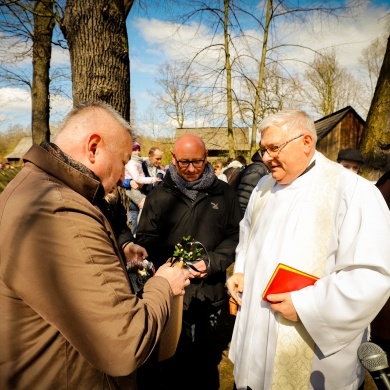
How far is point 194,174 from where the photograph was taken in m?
2.79

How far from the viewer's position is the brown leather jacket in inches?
38.7

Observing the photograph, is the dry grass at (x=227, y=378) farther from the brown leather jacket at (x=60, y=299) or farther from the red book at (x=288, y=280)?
the brown leather jacket at (x=60, y=299)

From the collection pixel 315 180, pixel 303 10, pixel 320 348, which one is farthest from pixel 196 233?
pixel 303 10

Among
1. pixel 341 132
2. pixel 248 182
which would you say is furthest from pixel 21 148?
pixel 248 182

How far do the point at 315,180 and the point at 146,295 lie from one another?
1294mm

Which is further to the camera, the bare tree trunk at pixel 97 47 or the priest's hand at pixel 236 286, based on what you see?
the bare tree trunk at pixel 97 47

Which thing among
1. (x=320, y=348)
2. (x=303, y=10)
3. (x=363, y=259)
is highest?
(x=303, y=10)

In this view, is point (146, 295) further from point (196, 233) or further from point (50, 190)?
point (196, 233)

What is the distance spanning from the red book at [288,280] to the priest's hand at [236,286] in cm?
54

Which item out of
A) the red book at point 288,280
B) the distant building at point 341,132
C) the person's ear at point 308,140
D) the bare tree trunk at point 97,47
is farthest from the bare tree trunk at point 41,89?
the distant building at point 341,132

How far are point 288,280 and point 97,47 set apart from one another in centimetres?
310

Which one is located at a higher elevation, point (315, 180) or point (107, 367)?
point (315, 180)

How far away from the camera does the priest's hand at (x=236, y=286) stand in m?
2.22

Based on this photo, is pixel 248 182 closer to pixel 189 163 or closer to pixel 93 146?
pixel 189 163
